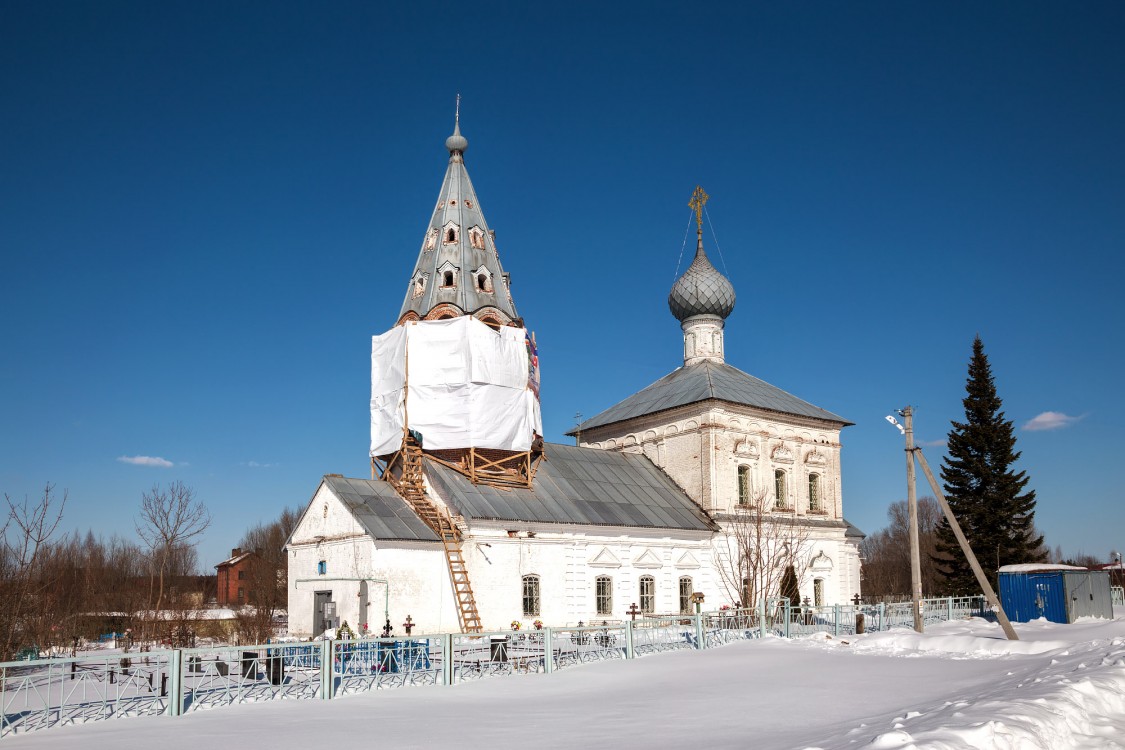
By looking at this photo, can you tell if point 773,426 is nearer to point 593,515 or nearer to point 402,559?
point 593,515

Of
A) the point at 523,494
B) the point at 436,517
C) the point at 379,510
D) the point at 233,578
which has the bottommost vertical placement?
the point at 233,578

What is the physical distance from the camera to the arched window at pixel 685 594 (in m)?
28.9

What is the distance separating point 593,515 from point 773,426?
9062 millimetres

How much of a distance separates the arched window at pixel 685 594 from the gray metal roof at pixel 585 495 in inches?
62.2

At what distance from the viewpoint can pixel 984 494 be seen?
120 ft

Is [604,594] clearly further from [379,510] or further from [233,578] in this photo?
[233,578]

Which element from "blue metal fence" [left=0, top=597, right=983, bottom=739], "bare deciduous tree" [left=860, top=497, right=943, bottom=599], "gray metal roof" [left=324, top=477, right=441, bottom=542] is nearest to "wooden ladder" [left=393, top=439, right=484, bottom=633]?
"gray metal roof" [left=324, top=477, right=441, bottom=542]

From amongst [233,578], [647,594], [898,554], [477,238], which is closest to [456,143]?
[477,238]

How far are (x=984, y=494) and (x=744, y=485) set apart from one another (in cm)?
1075

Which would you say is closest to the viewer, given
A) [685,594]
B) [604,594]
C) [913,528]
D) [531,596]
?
[913,528]

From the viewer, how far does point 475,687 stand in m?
14.3

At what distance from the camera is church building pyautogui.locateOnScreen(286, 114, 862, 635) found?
24250 millimetres

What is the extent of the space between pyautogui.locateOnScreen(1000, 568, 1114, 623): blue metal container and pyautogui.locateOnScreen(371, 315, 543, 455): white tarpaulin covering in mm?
14516

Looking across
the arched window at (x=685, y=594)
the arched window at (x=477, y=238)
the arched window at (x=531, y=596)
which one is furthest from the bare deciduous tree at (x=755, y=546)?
the arched window at (x=477, y=238)
